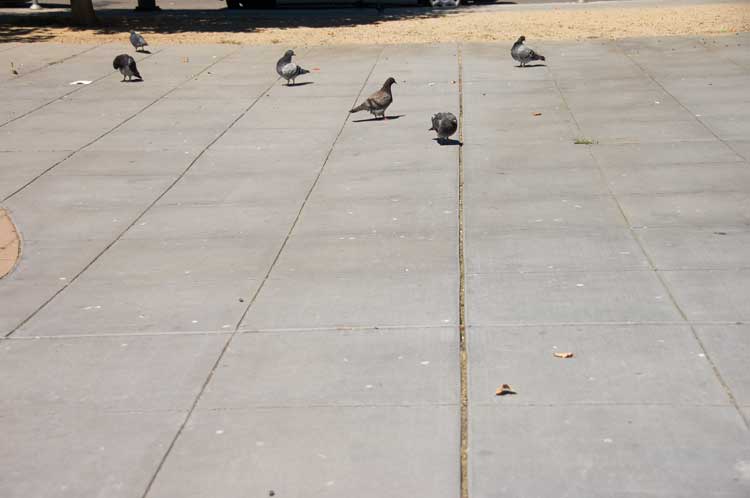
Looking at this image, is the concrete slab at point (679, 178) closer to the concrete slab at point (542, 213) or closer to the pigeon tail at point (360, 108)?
the concrete slab at point (542, 213)

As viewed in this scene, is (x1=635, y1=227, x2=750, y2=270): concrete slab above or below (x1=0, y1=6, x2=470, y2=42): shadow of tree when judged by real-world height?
above

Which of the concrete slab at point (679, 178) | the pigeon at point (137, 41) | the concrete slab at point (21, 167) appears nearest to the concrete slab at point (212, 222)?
the concrete slab at point (21, 167)

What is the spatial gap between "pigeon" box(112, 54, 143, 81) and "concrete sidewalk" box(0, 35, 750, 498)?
2249 millimetres

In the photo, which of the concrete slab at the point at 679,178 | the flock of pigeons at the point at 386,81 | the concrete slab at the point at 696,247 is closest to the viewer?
the concrete slab at the point at 696,247

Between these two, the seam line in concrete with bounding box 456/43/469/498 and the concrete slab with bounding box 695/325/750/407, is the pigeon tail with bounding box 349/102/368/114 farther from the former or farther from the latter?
the concrete slab with bounding box 695/325/750/407

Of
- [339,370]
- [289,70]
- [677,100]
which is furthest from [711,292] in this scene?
[289,70]

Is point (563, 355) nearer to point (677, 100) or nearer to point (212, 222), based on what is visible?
point (212, 222)

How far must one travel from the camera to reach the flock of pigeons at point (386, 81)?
14148 mm

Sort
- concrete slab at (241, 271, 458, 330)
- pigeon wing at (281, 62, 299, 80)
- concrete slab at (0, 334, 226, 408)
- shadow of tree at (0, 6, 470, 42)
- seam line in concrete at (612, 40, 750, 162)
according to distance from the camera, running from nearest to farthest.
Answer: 1. concrete slab at (0, 334, 226, 408)
2. concrete slab at (241, 271, 458, 330)
3. seam line in concrete at (612, 40, 750, 162)
4. pigeon wing at (281, 62, 299, 80)
5. shadow of tree at (0, 6, 470, 42)

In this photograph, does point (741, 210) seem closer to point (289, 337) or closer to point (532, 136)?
point (532, 136)

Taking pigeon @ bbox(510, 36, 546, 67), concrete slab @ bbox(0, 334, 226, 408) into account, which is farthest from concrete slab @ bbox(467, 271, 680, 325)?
pigeon @ bbox(510, 36, 546, 67)

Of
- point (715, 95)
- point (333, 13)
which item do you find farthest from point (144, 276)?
point (333, 13)

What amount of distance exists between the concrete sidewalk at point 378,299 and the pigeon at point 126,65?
7.38 feet

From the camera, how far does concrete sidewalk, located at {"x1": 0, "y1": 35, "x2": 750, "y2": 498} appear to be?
20.7 ft
